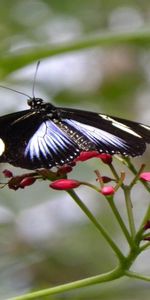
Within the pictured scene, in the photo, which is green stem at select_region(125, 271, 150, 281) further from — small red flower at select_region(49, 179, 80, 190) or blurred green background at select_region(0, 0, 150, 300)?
blurred green background at select_region(0, 0, 150, 300)

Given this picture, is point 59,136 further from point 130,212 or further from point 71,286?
point 71,286

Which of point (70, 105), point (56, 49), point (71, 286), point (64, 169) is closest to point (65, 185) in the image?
point (64, 169)

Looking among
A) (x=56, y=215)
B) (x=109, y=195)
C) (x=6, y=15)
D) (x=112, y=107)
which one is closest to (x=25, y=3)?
(x=6, y=15)

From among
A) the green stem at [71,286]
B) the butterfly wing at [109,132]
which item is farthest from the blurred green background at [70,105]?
the green stem at [71,286]

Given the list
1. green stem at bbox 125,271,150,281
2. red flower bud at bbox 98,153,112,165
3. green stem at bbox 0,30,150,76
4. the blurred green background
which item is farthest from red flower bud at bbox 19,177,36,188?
the blurred green background

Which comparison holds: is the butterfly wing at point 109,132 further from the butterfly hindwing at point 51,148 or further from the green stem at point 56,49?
the green stem at point 56,49

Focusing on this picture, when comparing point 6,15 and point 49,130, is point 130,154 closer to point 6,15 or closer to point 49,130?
point 49,130

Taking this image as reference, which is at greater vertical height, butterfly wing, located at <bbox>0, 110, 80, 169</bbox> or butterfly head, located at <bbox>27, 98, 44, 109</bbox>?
butterfly head, located at <bbox>27, 98, 44, 109</bbox>
